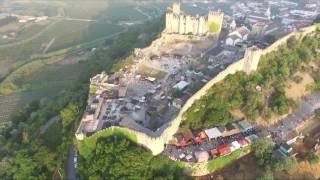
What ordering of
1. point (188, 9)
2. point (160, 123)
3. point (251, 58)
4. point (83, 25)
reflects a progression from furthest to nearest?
1. point (188, 9)
2. point (83, 25)
3. point (251, 58)
4. point (160, 123)

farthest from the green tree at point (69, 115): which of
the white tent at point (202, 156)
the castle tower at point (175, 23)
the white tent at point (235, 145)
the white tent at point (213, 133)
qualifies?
the castle tower at point (175, 23)

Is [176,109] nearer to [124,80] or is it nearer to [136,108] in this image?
[136,108]

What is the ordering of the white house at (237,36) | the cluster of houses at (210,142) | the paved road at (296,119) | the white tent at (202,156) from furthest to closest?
the white house at (237,36) < the paved road at (296,119) < the cluster of houses at (210,142) < the white tent at (202,156)

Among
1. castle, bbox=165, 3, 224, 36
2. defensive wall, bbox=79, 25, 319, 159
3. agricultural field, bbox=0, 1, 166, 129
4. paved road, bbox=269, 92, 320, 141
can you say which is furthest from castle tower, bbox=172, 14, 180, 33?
paved road, bbox=269, 92, 320, 141

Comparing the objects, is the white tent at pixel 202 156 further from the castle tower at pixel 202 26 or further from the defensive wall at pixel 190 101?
Answer: the castle tower at pixel 202 26

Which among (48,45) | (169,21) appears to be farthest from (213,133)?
(48,45)

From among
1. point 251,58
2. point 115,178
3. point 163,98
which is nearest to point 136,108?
point 163,98

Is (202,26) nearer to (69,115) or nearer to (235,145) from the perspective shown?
(69,115)
